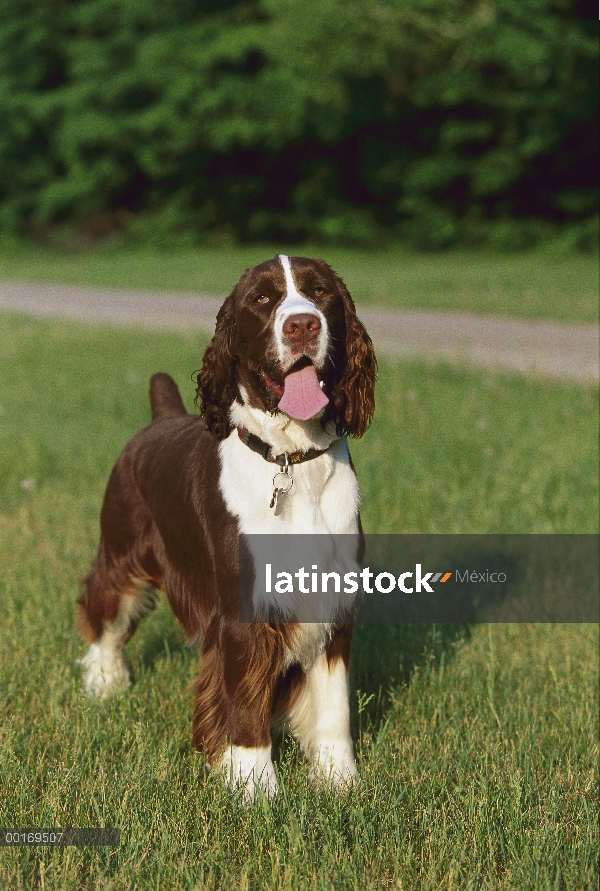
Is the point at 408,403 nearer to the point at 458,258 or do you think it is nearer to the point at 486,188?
the point at 458,258

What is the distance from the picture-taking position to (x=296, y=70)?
33000 millimetres

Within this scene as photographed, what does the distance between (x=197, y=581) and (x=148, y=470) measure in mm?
599

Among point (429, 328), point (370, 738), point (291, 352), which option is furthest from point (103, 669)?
point (429, 328)

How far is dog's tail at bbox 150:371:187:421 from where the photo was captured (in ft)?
15.9

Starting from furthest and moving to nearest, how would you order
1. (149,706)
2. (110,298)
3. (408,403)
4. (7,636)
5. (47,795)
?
(110,298) → (408,403) → (7,636) → (149,706) → (47,795)

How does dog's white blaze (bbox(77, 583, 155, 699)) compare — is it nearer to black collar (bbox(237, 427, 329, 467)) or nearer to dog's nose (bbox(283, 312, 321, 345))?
black collar (bbox(237, 427, 329, 467))

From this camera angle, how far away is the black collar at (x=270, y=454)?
3428 mm

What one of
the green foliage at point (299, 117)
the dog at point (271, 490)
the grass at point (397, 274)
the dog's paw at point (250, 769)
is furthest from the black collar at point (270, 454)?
the green foliage at point (299, 117)

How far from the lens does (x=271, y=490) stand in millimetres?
3410

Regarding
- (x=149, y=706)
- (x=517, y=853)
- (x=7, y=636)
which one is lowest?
(x=517, y=853)

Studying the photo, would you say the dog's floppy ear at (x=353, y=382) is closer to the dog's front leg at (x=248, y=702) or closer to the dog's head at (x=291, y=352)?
the dog's head at (x=291, y=352)

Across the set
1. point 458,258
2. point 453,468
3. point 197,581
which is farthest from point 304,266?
point 458,258

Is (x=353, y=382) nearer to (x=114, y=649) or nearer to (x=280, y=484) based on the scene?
(x=280, y=484)

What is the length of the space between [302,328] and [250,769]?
1350 mm
